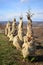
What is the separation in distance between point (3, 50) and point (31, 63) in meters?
5.55

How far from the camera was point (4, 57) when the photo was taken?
71.3 feet

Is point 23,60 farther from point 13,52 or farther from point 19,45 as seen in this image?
point 19,45

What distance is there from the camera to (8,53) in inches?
920

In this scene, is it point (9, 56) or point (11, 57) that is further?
point (9, 56)

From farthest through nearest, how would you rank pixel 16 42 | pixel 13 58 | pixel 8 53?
pixel 16 42
pixel 8 53
pixel 13 58

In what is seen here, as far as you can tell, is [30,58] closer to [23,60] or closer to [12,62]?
[23,60]

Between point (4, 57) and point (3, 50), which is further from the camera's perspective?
point (3, 50)

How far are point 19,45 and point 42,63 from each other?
21.1ft

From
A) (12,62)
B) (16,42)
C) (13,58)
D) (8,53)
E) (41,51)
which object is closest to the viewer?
(12,62)

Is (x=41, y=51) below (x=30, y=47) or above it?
below

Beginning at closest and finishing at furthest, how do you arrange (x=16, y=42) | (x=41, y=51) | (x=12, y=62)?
1. (x=12, y=62)
2. (x=41, y=51)
3. (x=16, y=42)

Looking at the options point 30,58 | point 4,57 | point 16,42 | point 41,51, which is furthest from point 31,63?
point 16,42

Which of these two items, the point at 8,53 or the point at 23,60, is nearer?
the point at 23,60

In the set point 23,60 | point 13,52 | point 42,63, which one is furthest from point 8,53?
point 42,63
